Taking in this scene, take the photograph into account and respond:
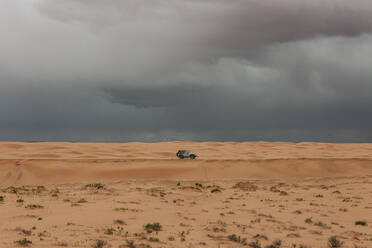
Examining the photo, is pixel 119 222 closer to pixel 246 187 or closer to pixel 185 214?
pixel 185 214

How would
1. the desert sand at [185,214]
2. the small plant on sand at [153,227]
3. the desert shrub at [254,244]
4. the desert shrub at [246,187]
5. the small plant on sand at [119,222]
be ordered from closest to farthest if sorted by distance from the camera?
the desert shrub at [254,244] < the desert sand at [185,214] < the small plant on sand at [153,227] < the small plant on sand at [119,222] < the desert shrub at [246,187]

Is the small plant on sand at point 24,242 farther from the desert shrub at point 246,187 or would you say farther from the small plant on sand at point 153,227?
the desert shrub at point 246,187

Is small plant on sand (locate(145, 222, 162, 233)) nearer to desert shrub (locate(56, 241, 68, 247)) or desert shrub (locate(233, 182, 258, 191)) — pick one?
desert shrub (locate(56, 241, 68, 247))

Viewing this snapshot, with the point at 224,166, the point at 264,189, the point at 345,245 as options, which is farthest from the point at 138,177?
the point at 345,245

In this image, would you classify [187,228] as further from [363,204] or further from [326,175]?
[326,175]

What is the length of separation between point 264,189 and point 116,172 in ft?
52.6

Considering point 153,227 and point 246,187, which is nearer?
point 153,227

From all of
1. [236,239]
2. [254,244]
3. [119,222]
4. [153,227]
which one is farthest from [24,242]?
[254,244]

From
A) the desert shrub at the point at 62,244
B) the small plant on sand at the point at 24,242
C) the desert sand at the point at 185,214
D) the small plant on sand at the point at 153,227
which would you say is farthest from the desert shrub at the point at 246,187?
the small plant on sand at the point at 24,242

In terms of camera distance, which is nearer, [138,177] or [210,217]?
[210,217]

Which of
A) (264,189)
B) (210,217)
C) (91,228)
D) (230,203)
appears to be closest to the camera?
(91,228)

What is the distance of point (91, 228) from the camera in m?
13.2

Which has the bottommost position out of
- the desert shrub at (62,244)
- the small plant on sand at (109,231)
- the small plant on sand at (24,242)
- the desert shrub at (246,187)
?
the desert shrub at (246,187)

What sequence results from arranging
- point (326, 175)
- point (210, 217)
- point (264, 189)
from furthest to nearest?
point (326, 175), point (264, 189), point (210, 217)
